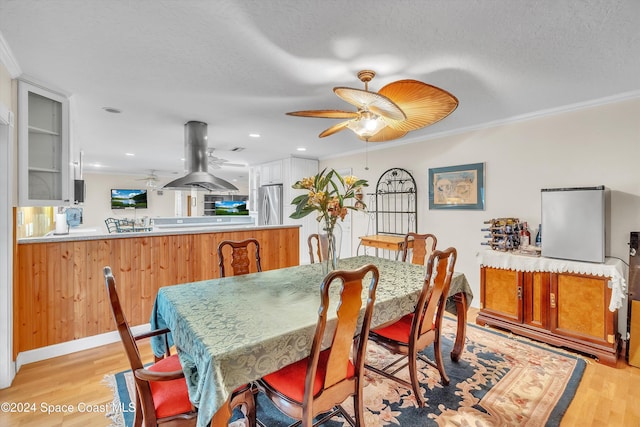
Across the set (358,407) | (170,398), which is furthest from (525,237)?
(170,398)

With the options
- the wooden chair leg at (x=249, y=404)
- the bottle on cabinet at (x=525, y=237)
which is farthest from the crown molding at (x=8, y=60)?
the bottle on cabinet at (x=525, y=237)

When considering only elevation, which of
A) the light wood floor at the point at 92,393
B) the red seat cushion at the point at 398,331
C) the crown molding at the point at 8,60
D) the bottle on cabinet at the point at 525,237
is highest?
the crown molding at the point at 8,60

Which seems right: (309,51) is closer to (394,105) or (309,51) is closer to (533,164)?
(394,105)

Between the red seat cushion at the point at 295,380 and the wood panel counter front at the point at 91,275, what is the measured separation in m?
2.19

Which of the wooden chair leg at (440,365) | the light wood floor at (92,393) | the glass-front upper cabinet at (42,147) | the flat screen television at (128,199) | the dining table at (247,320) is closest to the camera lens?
the dining table at (247,320)

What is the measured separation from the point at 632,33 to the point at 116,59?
328 centimetres

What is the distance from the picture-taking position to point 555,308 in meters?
2.71

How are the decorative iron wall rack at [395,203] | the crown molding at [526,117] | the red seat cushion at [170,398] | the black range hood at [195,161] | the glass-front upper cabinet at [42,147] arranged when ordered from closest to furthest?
1. the red seat cushion at [170,398]
2. the glass-front upper cabinet at [42,147]
3. the crown molding at [526,117]
4. the black range hood at [195,161]
5. the decorative iron wall rack at [395,203]

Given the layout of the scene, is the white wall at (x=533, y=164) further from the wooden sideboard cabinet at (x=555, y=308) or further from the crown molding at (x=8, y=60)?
the crown molding at (x=8, y=60)

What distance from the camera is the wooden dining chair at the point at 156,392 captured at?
118cm

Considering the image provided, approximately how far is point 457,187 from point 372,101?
2610 mm

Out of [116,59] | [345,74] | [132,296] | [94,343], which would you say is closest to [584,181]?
[345,74]

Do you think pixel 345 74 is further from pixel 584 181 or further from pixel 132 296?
pixel 132 296

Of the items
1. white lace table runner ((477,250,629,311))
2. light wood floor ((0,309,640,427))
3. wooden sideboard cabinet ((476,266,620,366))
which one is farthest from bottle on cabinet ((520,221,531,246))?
light wood floor ((0,309,640,427))
